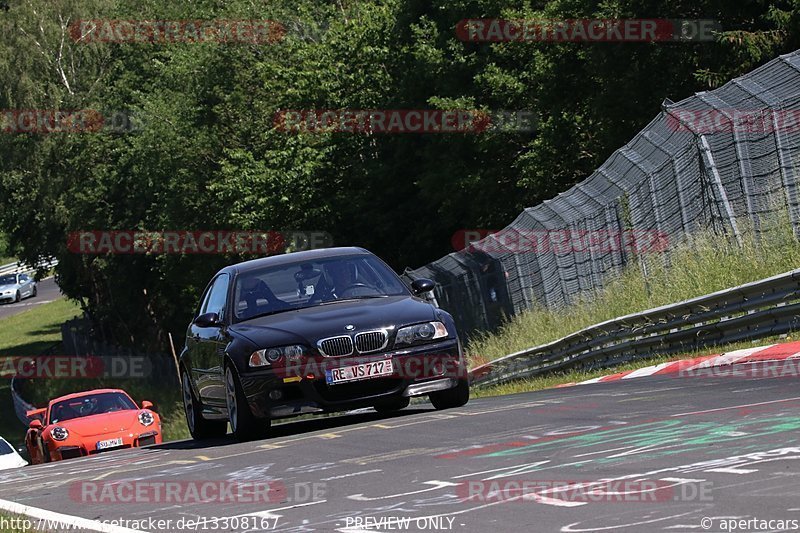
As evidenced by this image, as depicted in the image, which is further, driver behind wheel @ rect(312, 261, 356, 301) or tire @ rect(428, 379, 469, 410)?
driver behind wheel @ rect(312, 261, 356, 301)

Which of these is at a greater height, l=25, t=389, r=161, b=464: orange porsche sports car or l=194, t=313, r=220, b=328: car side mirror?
l=194, t=313, r=220, b=328: car side mirror

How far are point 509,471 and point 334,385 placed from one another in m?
4.01

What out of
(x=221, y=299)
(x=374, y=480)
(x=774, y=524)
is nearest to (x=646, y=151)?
(x=221, y=299)

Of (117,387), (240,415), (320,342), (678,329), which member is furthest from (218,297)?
(117,387)

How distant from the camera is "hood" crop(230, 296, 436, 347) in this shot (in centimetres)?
1192

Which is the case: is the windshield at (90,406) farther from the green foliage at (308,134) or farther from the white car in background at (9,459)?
the green foliage at (308,134)

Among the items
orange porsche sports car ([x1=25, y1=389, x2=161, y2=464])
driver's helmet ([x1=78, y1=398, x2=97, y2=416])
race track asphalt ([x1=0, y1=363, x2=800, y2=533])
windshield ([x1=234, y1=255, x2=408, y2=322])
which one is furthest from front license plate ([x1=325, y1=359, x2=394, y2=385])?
driver's helmet ([x1=78, y1=398, x2=97, y2=416])

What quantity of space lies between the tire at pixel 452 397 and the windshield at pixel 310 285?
990 millimetres

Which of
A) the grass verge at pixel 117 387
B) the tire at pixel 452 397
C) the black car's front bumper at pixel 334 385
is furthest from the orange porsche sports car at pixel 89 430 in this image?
the grass verge at pixel 117 387

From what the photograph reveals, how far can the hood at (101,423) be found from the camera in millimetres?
21219

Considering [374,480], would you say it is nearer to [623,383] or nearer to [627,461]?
[627,461]

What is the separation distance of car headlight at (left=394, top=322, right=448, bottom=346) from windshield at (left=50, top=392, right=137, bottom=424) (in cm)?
1122

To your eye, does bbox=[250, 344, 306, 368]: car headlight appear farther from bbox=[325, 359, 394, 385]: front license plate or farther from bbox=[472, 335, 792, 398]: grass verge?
bbox=[472, 335, 792, 398]: grass verge

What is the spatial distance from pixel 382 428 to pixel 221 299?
2.62 metres
